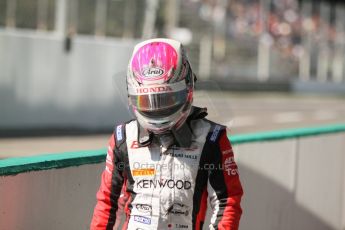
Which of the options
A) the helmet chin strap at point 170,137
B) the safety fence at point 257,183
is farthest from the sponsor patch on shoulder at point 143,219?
the safety fence at point 257,183

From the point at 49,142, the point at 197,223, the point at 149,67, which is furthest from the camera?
the point at 49,142

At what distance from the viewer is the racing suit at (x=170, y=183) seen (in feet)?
8.66

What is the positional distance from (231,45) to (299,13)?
7333mm

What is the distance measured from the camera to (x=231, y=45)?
28.6m

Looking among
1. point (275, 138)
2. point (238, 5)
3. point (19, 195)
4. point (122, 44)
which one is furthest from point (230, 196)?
point (238, 5)

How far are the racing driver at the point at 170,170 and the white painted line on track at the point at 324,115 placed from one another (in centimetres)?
1823

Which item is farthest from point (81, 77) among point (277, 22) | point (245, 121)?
point (277, 22)

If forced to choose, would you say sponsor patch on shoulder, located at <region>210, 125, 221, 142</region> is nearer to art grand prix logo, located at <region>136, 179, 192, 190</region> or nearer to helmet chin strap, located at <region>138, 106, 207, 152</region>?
helmet chin strap, located at <region>138, 106, 207, 152</region>

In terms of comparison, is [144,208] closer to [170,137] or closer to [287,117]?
[170,137]

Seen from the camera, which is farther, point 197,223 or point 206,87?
point 206,87

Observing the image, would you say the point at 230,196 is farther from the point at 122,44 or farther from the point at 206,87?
the point at 122,44

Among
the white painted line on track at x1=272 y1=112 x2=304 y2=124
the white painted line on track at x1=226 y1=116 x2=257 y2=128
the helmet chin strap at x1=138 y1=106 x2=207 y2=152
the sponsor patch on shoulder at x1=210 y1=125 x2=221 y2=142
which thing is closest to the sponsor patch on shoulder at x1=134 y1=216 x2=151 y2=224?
the helmet chin strap at x1=138 y1=106 x2=207 y2=152

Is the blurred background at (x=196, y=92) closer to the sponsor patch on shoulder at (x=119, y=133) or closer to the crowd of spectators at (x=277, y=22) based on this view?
the crowd of spectators at (x=277, y=22)

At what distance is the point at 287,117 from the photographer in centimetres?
2011
